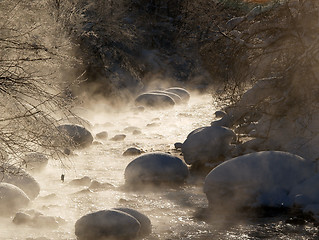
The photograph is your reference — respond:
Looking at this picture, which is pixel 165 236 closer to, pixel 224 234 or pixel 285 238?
pixel 224 234

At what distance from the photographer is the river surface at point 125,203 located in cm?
960

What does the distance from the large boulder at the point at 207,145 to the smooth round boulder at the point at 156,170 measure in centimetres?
130

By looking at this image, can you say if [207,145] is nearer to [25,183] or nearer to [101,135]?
[25,183]

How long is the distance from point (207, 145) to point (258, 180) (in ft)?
12.5

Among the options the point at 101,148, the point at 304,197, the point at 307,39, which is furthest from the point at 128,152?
the point at 304,197

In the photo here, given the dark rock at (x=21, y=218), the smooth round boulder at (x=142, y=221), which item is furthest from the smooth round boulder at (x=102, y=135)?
the smooth round boulder at (x=142, y=221)

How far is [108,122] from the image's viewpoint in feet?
72.0

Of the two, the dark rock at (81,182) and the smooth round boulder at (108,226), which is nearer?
the smooth round boulder at (108,226)

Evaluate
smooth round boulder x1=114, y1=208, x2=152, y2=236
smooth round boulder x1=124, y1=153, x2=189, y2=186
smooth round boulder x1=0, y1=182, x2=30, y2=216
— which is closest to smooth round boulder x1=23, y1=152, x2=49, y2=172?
smooth round boulder x1=124, y1=153, x2=189, y2=186

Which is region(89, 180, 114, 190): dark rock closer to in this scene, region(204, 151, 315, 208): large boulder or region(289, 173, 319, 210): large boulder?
region(204, 151, 315, 208): large boulder

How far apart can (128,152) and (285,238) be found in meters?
7.56

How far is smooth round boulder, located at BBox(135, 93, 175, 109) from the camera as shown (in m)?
25.9

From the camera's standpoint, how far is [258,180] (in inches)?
424

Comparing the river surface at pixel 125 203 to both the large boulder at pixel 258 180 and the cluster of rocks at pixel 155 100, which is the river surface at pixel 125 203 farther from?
the cluster of rocks at pixel 155 100
